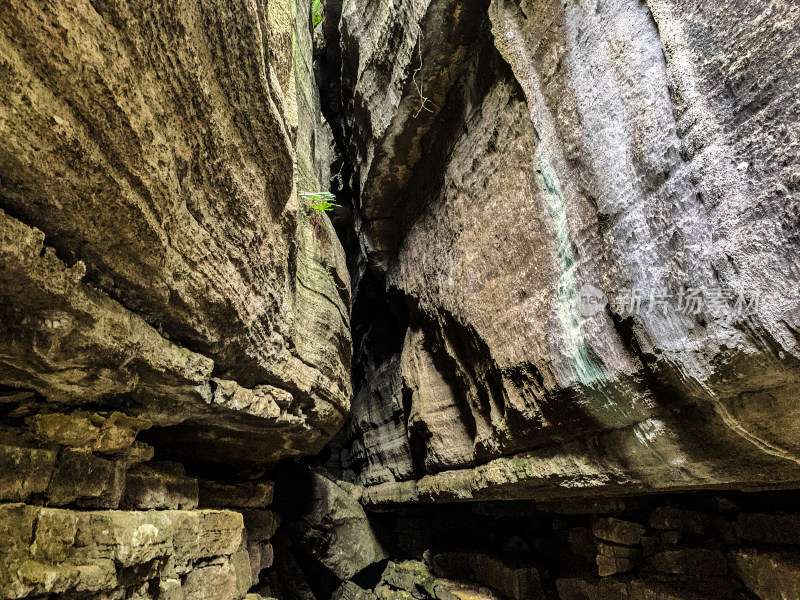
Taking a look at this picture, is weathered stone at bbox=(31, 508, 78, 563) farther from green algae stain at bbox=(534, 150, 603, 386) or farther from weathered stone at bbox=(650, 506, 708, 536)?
weathered stone at bbox=(650, 506, 708, 536)

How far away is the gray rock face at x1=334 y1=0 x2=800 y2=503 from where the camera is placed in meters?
1.82

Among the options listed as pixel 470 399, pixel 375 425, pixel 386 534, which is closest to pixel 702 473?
pixel 470 399

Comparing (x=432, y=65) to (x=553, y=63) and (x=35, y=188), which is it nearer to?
(x=553, y=63)

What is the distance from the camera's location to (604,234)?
245 cm

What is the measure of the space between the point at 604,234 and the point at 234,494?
12.4 ft

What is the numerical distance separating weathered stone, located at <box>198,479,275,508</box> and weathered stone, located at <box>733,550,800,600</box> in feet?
13.6

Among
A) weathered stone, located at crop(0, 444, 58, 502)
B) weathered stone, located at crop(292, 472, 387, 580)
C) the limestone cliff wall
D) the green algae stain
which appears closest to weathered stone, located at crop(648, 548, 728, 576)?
the green algae stain

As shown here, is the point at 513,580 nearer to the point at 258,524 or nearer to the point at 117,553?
the point at 258,524

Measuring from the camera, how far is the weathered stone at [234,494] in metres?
3.70

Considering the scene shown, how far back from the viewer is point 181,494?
2971mm

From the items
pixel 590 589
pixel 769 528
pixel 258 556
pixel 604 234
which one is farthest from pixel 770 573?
pixel 258 556

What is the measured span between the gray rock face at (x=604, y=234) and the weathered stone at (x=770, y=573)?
98cm

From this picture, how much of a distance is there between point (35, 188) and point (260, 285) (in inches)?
54.0

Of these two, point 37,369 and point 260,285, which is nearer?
point 37,369
